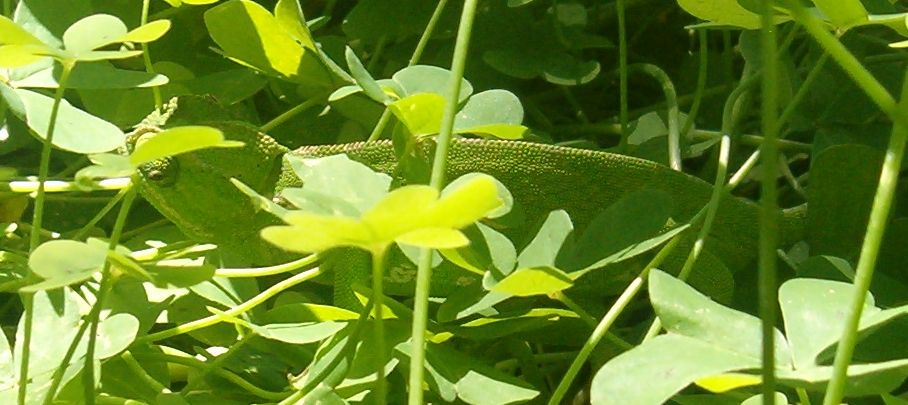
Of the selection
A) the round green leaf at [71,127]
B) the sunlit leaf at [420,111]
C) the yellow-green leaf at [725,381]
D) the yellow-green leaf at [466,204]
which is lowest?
the yellow-green leaf at [725,381]

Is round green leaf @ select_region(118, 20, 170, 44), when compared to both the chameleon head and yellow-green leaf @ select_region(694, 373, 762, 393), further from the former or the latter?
yellow-green leaf @ select_region(694, 373, 762, 393)

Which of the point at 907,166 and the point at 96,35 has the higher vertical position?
the point at 96,35

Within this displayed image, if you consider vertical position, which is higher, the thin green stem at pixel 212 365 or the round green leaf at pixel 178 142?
the round green leaf at pixel 178 142

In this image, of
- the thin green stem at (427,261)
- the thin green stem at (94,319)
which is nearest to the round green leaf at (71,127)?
the thin green stem at (94,319)


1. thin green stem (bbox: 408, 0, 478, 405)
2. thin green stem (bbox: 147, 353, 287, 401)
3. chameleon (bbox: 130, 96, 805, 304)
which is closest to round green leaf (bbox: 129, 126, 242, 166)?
thin green stem (bbox: 408, 0, 478, 405)

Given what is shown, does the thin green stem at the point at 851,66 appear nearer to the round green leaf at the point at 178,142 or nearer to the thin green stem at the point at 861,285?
the thin green stem at the point at 861,285

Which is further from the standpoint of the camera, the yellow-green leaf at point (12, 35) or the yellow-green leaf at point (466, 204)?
the yellow-green leaf at point (12, 35)

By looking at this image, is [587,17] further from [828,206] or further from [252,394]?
[252,394]

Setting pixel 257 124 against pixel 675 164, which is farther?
pixel 257 124

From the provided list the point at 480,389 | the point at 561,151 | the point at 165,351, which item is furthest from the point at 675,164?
the point at 165,351
